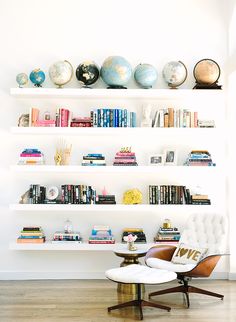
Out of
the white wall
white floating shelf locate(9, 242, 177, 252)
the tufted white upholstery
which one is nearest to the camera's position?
the tufted white upholstery

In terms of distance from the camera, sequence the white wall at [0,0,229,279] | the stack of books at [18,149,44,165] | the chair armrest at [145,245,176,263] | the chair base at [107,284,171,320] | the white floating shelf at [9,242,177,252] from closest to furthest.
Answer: the chair base at [107,284,171,320] < the chair armrest at [145,245,176,263] < the white floating shelf at [9,242,177,252] < the stack of books at [18,149,44,165] < the white wall at [0,0,229,279]

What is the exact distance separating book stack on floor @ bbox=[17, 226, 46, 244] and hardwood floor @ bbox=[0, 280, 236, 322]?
443 mm

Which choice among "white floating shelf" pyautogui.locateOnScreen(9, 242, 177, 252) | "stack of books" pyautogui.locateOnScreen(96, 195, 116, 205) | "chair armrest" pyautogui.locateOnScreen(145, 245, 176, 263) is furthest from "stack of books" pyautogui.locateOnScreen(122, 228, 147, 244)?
"chair armrest" pyautogui.locateOnScreen(145, 245, 176, 263)

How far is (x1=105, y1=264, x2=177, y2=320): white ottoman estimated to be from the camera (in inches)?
167

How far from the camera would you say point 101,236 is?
18.7 feet

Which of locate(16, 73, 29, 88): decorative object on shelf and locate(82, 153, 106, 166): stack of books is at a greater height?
locate(16, 73, 29, 88): decorative object on shelf

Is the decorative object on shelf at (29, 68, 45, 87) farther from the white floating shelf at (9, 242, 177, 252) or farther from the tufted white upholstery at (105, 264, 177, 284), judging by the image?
the tufted white upholstery at (105, 264, 177, 284)

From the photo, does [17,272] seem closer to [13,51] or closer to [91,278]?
[91,278]

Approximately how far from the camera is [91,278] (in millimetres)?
5828

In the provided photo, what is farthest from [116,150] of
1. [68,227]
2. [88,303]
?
[88,303]

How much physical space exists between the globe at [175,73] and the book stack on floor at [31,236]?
2160 millimetres

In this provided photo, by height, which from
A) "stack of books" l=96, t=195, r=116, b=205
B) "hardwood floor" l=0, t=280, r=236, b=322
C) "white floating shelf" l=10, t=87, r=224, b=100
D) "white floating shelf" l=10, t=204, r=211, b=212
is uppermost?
"white floating shelf" l=10, t=87, r=224, b=100

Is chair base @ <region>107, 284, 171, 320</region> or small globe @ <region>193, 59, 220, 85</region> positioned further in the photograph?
small globe @ <region>193, 59, 220, 85</region>

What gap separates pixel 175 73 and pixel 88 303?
8.51ft
